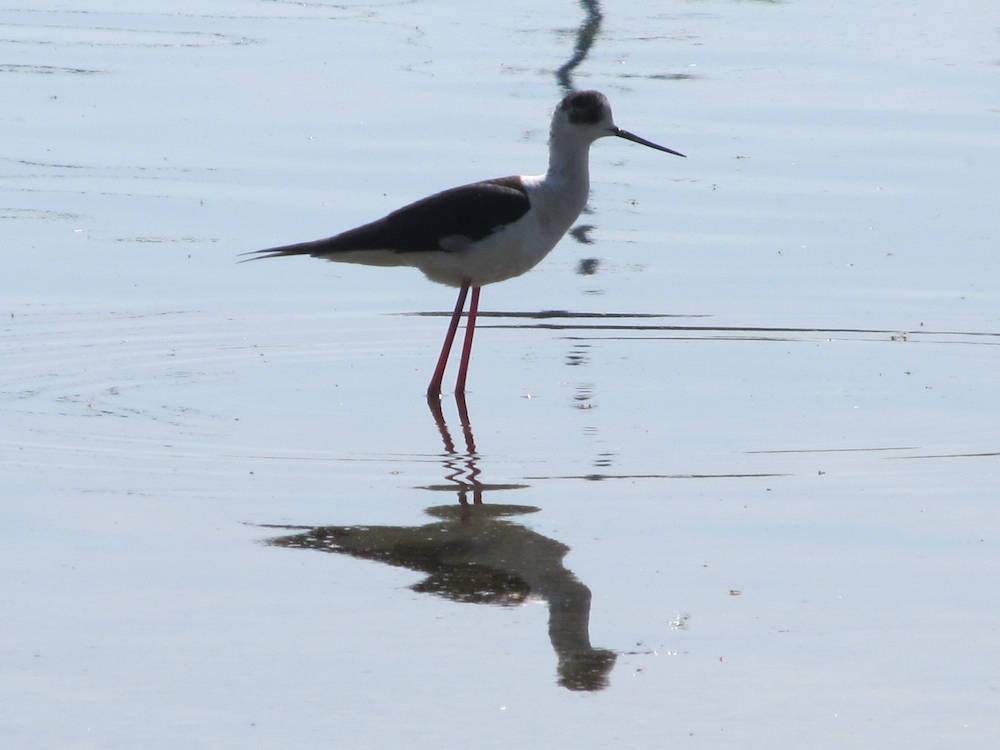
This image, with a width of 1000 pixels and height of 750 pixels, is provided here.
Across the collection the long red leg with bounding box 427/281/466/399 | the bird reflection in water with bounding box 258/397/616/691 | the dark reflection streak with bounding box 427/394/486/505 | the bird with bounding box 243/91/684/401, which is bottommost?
the bird reflection in water with bounding box 258/397/616/691

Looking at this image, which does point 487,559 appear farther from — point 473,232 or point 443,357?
point 473,232

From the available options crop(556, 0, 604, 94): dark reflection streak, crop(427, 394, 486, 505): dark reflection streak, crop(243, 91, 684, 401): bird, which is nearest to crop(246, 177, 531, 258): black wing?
crop(243, 91, 684, 401): bird

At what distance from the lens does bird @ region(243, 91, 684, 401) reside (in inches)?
330

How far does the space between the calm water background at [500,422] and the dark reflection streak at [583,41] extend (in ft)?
0.61

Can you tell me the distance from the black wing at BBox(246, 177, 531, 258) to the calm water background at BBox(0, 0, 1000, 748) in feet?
2.11

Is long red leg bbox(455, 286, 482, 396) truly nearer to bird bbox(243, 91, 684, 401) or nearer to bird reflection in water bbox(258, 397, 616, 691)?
bird bbox(243, 91, 684, 401)

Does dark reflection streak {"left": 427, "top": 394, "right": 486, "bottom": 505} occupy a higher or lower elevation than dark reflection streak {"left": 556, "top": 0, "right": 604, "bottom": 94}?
lower

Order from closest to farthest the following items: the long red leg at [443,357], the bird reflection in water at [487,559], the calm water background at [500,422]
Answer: the calm water background at [500,422] → the bird reflection in water at [487,559] → the long red leg at [443,357]

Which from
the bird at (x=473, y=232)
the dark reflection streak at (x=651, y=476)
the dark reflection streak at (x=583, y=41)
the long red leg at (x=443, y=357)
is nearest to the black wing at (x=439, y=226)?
the bird at (x=473, y=232)

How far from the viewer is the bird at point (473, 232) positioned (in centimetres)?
838

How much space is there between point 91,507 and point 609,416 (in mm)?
2388

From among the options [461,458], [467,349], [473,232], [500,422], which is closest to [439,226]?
[473,232]

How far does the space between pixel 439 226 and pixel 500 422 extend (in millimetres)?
1129

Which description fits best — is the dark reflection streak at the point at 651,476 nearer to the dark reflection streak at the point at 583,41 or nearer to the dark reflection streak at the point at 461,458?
the dark reflection streak at the point at 461,458
